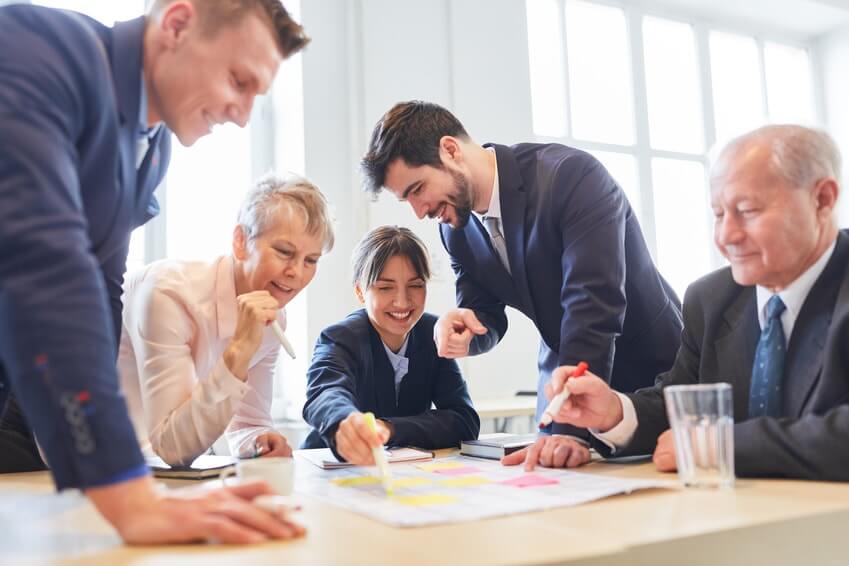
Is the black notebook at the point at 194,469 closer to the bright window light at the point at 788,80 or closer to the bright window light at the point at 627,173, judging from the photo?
the bright window light at the point at 627,173

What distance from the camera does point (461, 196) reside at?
6.49 feet

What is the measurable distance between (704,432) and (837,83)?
5.55 m

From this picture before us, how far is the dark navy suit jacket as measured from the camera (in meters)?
1.13

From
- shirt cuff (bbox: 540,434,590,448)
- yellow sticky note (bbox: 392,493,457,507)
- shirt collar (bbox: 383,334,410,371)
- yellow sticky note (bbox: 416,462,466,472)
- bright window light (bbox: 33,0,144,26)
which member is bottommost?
yellow sticky note (bbox: 416,462,466,472)

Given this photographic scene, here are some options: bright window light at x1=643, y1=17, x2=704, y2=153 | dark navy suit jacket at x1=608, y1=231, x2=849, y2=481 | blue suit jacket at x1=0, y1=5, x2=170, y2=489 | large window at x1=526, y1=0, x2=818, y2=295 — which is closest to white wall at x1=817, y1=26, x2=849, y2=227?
large window at x1=526, y1=0, x2=818, y2=295

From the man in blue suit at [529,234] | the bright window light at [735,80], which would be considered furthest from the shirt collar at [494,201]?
the bright window light at [735,80]

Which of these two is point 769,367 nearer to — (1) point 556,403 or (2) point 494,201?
(1) point 556,403

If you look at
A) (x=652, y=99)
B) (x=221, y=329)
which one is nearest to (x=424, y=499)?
(x=221, y=329)

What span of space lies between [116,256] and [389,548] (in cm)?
81

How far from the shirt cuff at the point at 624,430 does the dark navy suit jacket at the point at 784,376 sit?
1 centimetres

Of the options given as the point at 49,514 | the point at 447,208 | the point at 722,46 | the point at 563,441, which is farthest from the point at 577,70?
the point at 49,514

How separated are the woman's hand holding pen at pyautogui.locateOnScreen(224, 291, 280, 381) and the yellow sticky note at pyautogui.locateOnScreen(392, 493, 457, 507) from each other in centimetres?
54

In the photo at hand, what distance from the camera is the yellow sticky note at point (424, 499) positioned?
101cm

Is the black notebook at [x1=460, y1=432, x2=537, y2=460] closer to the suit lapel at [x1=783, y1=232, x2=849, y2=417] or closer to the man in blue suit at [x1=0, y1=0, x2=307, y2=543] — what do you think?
the suit lapel at [x1=783, y1=232, x2=849, y2=417]
